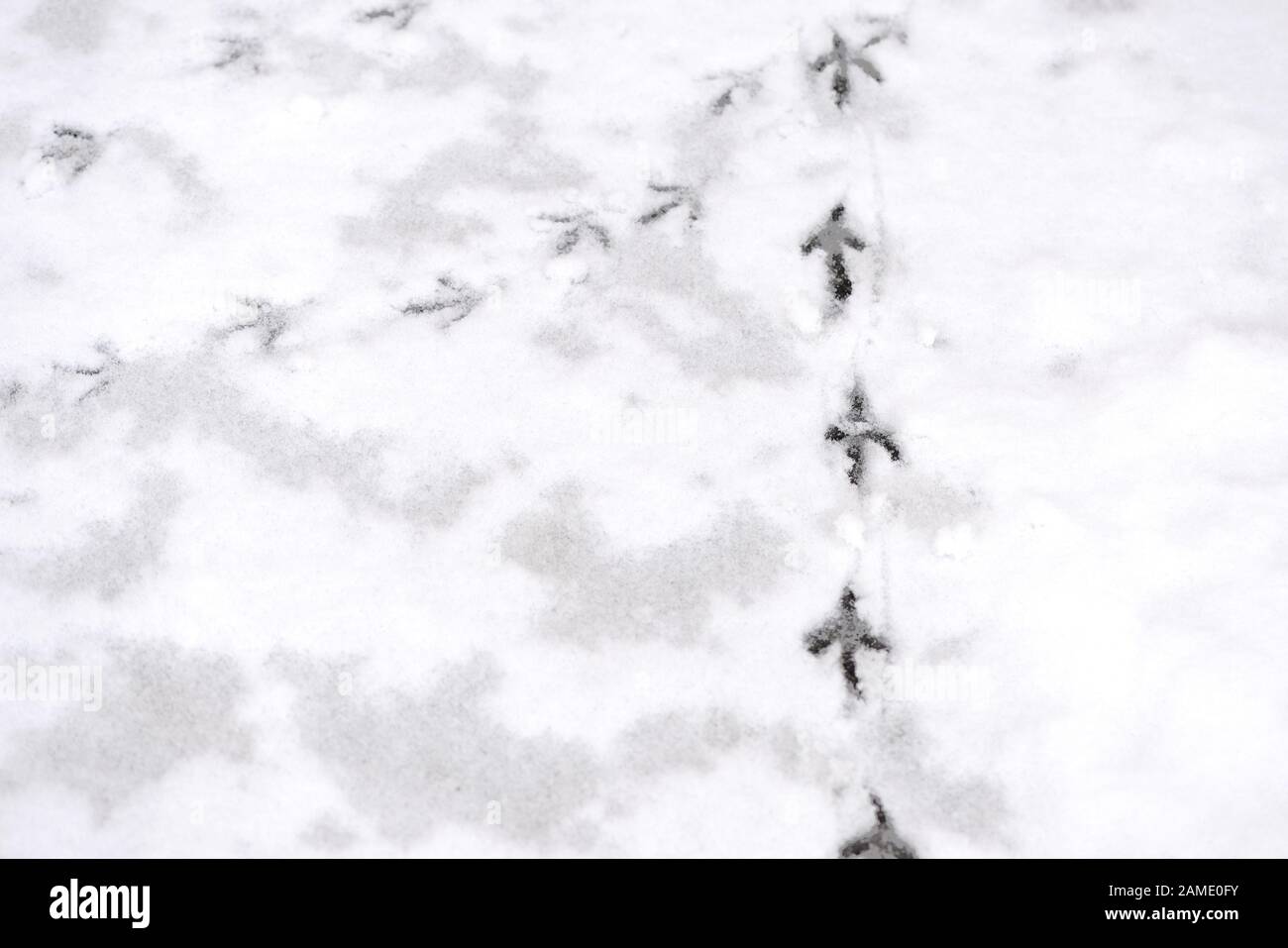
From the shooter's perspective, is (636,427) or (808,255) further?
(808,255)

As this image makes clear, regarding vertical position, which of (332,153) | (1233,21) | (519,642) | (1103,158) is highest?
(1233,21)

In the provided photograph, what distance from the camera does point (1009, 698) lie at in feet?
3.75

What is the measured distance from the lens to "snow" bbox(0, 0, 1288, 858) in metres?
1.10

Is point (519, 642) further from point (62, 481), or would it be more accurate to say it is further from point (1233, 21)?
point (1233, 21)

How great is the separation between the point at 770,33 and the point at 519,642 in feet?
3.56

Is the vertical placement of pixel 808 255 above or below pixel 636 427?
above

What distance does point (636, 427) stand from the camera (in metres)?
1.33

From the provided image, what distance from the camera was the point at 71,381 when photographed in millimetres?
1359

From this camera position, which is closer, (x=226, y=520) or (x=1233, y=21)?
(x=226, y=520)

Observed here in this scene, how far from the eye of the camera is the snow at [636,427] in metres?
1.10
